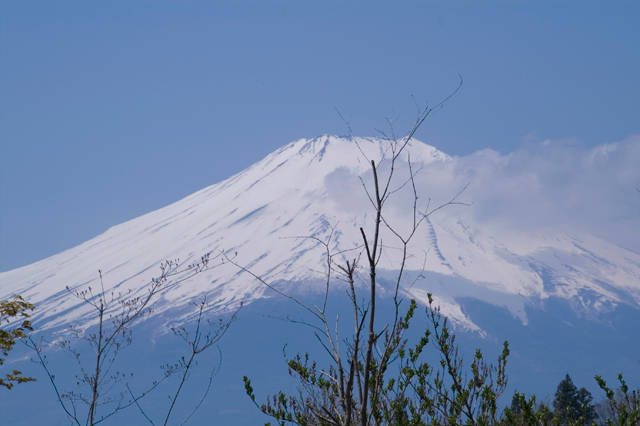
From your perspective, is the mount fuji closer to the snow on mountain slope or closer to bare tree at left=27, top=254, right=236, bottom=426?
the snow on mountain slope

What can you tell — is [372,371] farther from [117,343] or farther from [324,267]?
[324,267]

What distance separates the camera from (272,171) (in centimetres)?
18250

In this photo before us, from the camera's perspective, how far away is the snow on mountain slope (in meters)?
143

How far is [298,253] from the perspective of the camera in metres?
153

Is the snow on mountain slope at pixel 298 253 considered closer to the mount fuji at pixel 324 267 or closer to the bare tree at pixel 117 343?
the mount fuji at pixel 324 267

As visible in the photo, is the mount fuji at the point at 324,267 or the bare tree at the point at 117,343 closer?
the bare tree at the point at 117,343

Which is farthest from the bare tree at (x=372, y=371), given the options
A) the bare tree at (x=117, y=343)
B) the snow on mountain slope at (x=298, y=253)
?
the snow on mountain slope at (x=298, y=253)

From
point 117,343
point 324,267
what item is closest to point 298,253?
point 324,267

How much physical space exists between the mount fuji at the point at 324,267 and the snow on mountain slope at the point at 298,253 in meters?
0.42

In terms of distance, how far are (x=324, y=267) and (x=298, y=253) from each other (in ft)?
62.9

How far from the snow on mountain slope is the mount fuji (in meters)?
0.42

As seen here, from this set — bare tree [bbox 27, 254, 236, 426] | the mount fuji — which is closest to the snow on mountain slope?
the mount fuji

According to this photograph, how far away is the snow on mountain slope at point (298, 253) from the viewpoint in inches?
5630

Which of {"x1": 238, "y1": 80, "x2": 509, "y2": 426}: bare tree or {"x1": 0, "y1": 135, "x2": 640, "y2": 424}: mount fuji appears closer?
{"x1": 238, "y1": 80, "x2": 509, "y2": 426}: bare tree
